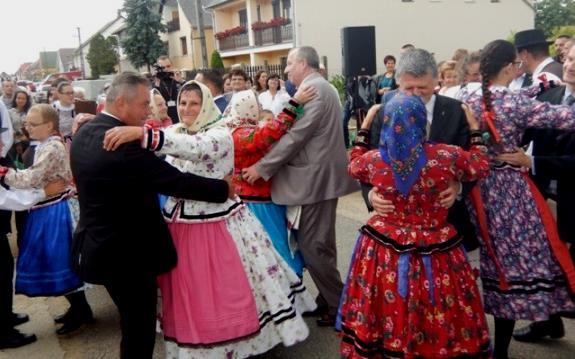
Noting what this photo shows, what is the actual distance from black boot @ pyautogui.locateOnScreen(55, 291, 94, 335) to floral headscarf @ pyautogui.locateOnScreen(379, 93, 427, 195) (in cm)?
304

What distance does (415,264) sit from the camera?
277 centimetres

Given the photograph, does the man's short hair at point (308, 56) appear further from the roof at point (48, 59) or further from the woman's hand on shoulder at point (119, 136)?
the roof at point (48, 59)

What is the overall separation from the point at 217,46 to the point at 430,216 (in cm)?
3379

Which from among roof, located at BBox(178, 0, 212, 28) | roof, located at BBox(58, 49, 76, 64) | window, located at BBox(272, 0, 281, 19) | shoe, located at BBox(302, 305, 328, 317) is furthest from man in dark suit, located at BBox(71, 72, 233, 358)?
roof, located at BBox(58, 49, 76, 64)

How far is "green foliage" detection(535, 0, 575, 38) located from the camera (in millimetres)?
49531

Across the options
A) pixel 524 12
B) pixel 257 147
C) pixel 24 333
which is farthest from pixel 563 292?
pixel 524 12

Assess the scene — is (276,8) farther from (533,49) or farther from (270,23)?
(533,49)

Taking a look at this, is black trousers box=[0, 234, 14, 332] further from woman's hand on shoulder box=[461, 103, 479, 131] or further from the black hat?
the black hat

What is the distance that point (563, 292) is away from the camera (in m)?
3.22

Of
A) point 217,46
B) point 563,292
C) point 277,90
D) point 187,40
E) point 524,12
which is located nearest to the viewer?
point 563,292

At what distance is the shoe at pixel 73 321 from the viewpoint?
4.52m

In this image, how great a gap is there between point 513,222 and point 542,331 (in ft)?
3.46

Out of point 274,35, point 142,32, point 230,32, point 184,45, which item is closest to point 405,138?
point 274,35

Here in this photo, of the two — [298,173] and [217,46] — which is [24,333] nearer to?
[298,173]
